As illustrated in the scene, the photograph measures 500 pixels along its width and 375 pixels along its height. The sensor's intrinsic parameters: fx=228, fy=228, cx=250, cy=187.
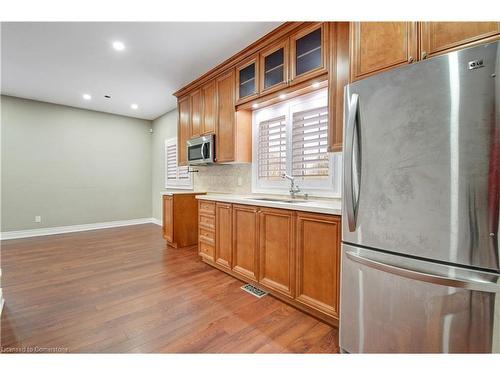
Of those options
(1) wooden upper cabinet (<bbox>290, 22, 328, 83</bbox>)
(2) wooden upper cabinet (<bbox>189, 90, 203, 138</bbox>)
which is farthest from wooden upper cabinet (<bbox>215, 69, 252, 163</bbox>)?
(1) wooden upper cabinet (<bbox>290, 22, 328, 83</bbox>)

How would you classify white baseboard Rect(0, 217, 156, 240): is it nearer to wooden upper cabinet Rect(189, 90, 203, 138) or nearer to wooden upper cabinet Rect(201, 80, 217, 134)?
wooden upper cabinet Rect(189, 90, 203, 138)

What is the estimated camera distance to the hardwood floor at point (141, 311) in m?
1.57

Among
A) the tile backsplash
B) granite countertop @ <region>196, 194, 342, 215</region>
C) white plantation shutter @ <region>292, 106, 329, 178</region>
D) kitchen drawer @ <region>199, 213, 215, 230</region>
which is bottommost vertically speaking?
kitchen drawer @ <region>199, 213, 215, 230</region>

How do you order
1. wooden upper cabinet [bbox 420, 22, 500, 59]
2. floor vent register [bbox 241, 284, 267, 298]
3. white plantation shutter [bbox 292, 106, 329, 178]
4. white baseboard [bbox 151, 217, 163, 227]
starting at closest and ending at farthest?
wooden upper cabinet [bbox 420, 22, 500, 59] < floor vent register [bbox 241, 284, 267, 298] < white plantation shutter [bbox 292, 106, 329, 178] < white baseboard [bbox 151, 217, 163, 227]

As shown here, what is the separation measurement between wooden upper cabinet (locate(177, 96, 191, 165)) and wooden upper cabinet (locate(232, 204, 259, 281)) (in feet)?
6.78

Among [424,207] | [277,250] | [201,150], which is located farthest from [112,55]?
[424,207]

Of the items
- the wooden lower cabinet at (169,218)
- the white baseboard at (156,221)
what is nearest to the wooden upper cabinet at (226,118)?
the wooden lower cabinet at (169,218)

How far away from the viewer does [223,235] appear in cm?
277

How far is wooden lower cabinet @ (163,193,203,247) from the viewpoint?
3.85 metres

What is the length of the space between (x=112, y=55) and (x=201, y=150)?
163 centimetres

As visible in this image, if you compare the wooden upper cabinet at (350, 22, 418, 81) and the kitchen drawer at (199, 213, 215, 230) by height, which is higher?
the wooden upper cabinet at (350, 22, 418, 81)

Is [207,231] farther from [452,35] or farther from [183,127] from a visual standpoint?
[452,35]

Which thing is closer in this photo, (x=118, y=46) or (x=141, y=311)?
(x=141, y=311)
